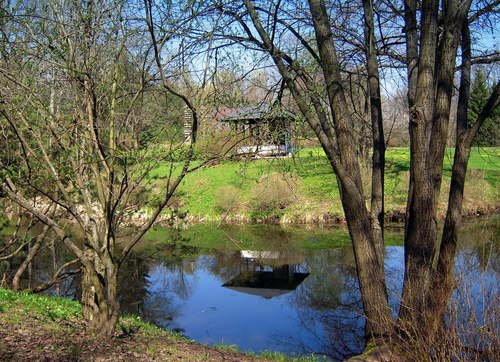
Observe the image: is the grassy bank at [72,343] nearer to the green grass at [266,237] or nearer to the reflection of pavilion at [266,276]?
the reflection of pavilion at [266,276]

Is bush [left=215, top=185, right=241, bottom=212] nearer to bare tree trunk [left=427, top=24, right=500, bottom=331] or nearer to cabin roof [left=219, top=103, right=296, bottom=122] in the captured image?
cabin roof [left=219, top=103, right=296, bottom=122]

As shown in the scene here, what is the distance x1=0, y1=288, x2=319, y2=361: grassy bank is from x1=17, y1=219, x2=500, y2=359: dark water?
177 centimetres

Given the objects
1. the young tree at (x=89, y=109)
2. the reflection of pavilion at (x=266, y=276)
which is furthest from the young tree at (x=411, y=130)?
the reflection of pavilion at (x=266, y=276)

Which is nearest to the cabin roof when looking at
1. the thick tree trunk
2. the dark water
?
the dark water

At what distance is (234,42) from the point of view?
22.1ft

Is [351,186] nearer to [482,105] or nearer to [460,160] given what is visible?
[460,160]

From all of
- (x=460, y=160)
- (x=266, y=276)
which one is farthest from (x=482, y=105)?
(x=460, y=160)

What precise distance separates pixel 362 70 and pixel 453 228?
10.6ft

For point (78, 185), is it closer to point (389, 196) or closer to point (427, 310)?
point (427, 310)

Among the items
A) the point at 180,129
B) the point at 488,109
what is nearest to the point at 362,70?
the point at 488,109

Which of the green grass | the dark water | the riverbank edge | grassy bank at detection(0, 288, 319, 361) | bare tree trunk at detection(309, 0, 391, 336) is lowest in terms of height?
the dark water

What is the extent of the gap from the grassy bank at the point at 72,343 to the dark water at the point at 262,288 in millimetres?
1767

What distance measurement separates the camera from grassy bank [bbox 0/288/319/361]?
4.89m

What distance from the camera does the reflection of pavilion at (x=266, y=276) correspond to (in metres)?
12.4
